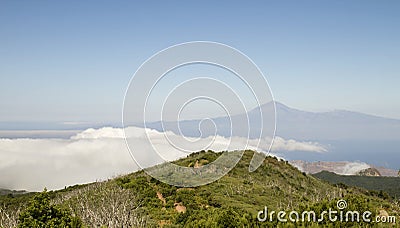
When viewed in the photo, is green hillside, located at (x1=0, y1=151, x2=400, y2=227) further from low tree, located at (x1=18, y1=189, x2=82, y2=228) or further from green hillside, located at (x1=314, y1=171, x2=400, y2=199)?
green hillside, located at (x1=314, y1=171, x2=400, y2=199)

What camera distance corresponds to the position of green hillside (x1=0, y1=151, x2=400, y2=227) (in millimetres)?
12984

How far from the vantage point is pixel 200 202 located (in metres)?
29.0

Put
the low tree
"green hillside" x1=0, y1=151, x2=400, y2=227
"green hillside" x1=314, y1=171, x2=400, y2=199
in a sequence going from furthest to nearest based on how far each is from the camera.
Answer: "green hillside" x1=314, y1=171, x2=400, y2=199 → "green hillside" x1=0, y1=151, x2=400, y2=227 → the low tree

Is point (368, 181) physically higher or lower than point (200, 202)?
lower

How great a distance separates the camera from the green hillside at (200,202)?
12984 millimetres

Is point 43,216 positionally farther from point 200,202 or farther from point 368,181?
point 368,181

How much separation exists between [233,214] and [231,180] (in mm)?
24960

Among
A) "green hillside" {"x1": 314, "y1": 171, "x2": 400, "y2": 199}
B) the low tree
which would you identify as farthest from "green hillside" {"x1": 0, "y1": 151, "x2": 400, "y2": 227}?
"green hillside" {"x1": 314, "y1": 171, "x2": 400, "y2": 199}

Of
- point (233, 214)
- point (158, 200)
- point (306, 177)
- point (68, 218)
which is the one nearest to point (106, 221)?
A: point (68, 218)

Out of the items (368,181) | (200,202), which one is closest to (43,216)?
(200,202)

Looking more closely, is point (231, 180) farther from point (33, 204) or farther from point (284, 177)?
point (33, 204)

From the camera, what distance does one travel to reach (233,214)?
43.3 feet

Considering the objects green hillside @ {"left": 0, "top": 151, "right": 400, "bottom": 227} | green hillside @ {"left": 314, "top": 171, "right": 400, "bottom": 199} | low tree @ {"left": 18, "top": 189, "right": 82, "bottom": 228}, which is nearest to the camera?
low tree @ {"left": 18, "top": 189, "right": 82, "bottom": 228}

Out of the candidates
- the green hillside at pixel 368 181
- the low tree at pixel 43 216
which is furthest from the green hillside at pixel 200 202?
the green hillside at pixel 368 181
